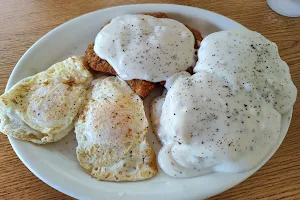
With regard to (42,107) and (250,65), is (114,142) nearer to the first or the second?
(42,107)

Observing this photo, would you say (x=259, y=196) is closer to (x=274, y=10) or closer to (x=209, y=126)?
(x=209, y=126)

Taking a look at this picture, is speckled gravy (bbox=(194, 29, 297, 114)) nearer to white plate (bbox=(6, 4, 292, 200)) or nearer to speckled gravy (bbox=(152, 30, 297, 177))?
speckled gravy (bbox=(152, 30, 297, 177))

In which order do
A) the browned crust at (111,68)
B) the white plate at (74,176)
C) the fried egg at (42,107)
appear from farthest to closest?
the browned crust at (111,68)
the fried egg at (42,107)
the white plate at (74,176)

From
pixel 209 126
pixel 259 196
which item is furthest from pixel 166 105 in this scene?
pixel 259 196

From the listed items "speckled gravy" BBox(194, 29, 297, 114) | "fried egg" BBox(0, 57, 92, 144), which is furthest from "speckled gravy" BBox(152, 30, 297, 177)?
"fried egg" BBox(0, 57, 92, 144)

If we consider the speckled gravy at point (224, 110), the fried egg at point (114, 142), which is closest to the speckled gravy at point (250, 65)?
the speckled gravy at point (224, 110)

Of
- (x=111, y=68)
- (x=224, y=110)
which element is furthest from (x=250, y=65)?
(x=111, y=68)

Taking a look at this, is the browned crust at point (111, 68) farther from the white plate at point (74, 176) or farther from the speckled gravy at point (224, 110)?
the white plate at point (74, 176)
